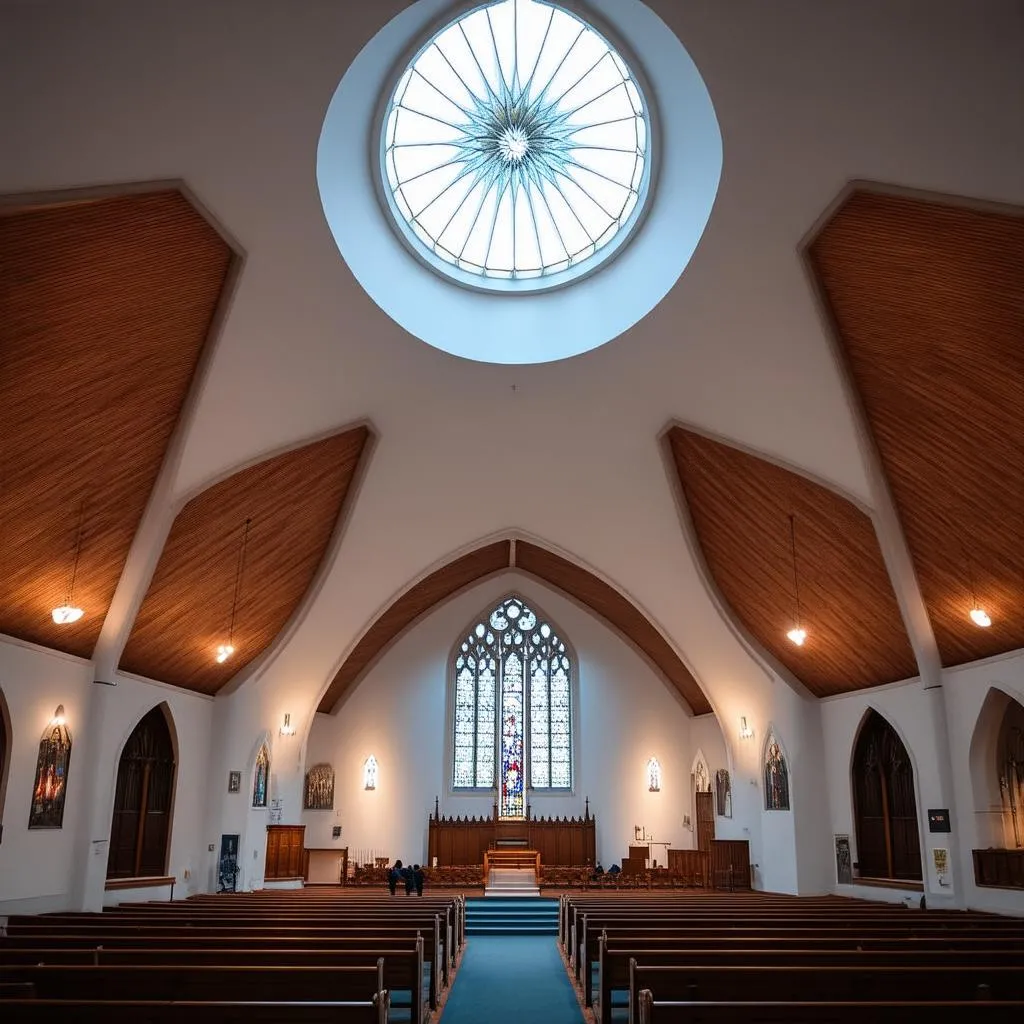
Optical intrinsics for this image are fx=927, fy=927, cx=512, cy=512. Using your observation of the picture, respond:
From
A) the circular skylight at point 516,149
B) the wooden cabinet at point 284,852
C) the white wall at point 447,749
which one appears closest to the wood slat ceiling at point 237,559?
the circular skylight at point 516,149

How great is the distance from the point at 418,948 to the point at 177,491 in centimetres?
671

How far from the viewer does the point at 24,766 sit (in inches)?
436

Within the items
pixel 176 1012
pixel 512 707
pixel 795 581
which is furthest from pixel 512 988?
pixel 512 707

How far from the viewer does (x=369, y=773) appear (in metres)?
21.2

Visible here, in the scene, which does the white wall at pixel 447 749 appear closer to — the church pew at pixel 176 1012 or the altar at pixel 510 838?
the altar at pixel 510 838

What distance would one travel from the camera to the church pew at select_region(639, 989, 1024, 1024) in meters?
4.66

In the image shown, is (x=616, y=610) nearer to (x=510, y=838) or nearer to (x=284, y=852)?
(x=510, y=838)

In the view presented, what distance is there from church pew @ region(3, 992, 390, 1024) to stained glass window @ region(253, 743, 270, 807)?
12.5 meters

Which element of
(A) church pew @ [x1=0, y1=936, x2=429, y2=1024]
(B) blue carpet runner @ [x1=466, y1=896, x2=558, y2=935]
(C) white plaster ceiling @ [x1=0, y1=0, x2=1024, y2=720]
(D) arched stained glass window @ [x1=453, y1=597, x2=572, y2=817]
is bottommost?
(B) blue carpet runner @ [x1=466, y1=896, x2=558, y2=935]

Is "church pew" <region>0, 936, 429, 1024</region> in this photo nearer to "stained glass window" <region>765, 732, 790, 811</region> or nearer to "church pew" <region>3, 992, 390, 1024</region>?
"church pew" <region>3, 992, 390, 1024</region>

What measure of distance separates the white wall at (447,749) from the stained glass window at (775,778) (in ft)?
11.8

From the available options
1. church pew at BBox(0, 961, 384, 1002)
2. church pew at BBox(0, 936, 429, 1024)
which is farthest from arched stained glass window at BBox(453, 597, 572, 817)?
church pew at BBox(0, 961, 384, 1002)

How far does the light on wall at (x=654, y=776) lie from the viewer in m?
21.3

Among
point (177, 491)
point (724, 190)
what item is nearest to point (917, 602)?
point (724, 190)
